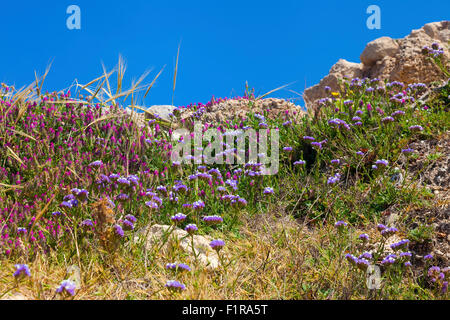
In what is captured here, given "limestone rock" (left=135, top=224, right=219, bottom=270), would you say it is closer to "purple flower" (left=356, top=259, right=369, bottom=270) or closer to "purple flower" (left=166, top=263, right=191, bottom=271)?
"purple flower" (left=166, top=263, right=191, bottom=271)

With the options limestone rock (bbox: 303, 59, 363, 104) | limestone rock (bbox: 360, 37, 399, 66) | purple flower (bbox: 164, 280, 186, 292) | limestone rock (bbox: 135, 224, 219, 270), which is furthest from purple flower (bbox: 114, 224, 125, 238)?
limestone rock (bbox: 360, 37, 399, 66)

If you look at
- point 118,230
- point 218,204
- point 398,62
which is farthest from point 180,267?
point 398,62

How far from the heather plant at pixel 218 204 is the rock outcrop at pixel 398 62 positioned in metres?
1.48

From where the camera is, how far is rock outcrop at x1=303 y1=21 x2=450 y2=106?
364 inches

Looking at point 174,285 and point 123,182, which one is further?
point 123,182

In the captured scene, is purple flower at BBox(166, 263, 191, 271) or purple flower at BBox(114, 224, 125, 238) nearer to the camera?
purple flower at BBox(166, 263, 191, 271)

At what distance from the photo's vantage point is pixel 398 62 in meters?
9.55

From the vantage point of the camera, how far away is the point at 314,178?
19.6ft

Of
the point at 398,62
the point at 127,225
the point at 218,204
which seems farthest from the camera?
the point at 398,62

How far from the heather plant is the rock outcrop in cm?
148

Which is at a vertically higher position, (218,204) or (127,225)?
(218,204)

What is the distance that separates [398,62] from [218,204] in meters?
5.88

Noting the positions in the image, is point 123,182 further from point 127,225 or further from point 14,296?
point 14,296

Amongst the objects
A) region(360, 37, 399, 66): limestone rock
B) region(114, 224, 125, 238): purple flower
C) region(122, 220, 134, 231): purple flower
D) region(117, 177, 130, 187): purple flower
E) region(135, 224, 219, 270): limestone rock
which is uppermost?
region(360, 37, 399, 66): limestone rock
